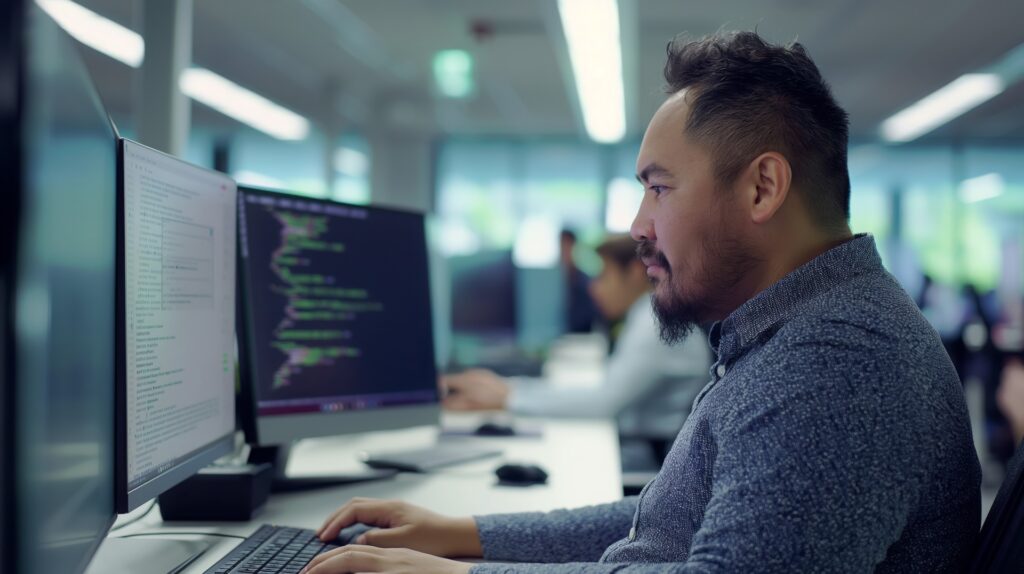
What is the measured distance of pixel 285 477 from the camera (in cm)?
138

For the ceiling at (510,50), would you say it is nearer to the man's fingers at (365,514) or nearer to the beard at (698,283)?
the beard at (698,283)

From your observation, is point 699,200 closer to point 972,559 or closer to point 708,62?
point 708,62

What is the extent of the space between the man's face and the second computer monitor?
2.02 ft

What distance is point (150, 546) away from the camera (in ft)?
3.30

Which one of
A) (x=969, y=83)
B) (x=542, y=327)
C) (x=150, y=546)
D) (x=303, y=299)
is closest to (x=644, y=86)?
(x=969, y=83)

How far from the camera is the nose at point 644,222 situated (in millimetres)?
1005

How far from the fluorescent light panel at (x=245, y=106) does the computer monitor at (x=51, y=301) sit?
5805mm

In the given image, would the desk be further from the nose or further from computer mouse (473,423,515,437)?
the nose

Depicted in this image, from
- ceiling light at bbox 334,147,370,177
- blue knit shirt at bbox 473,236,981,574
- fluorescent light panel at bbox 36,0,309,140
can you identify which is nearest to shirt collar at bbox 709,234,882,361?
blue knit shirt at bbox 473,236,981,574

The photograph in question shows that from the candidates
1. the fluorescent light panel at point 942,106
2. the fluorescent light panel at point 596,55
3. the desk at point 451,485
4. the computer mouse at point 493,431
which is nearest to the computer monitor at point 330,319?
the desk at point 451,485

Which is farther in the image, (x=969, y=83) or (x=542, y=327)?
(x=969, y=83)

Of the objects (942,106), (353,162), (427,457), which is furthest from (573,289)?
(353,162)

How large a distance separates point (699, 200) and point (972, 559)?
1.46 feet

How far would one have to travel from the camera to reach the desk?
1.18 meters
